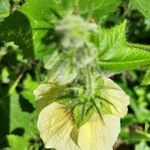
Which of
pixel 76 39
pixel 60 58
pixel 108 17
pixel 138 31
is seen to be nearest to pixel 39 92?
pixel 60 58

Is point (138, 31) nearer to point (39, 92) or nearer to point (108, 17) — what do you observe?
point (108, 17)

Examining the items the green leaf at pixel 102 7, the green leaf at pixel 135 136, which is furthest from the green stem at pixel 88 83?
the green leaf at pixel 135 136

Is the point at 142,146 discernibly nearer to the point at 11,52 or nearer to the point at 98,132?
the point at 11,52

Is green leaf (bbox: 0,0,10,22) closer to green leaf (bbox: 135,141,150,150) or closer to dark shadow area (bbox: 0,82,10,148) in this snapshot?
dark shadow area (bbox: 0,82,10,148)

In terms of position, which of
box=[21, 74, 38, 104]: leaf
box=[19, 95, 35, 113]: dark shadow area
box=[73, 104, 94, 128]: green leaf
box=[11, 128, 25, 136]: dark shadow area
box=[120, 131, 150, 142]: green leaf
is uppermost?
box=[73, 104, 94, 128]: green leaf

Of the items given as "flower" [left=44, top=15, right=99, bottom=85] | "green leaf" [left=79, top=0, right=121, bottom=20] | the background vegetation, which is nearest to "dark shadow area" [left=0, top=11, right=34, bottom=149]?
the background vegetation

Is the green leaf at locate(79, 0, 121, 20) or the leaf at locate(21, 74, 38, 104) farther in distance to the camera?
the leaf at locate(21, 74, 38, 104)
